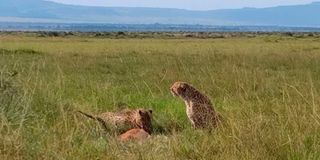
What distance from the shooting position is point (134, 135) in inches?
249

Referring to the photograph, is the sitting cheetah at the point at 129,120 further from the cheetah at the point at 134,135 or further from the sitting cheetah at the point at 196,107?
the sitting cheetah at the point at 196,107

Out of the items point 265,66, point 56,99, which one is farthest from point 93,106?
point 265,66

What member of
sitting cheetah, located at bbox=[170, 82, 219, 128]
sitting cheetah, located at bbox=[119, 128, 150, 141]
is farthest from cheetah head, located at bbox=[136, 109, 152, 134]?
sitting cheetah, located at bbox=[170, 82, 219, 128]

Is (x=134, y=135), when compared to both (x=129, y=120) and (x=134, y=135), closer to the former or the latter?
(x=134, y=135)

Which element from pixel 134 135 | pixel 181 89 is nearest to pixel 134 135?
pixel 134 135

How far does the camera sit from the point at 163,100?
10.0 metres

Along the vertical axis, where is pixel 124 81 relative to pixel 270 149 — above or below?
below

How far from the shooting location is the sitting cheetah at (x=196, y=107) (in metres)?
6.41

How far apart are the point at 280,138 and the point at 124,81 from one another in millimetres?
10420

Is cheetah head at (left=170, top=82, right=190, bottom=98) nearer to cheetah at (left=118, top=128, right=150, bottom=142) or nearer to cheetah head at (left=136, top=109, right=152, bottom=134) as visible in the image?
cheetah at (left=118, top=128, right=150, bottom=142)

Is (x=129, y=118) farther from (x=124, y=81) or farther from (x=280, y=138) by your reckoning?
(x=124, y=81)

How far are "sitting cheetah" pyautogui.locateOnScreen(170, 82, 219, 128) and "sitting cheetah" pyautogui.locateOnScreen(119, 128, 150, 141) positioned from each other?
18.1 inches

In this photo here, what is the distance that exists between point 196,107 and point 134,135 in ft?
2.08

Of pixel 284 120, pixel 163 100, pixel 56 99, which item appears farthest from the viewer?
pixel 163 100
